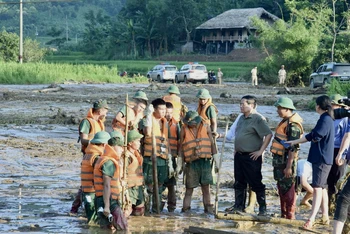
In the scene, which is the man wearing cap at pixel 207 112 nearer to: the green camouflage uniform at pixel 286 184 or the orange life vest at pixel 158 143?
the orange life vest at pixel 158 143

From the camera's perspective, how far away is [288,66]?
2023 inches

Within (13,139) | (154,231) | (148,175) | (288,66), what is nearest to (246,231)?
(154,231)

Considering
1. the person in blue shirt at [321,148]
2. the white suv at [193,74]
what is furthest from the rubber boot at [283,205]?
the white suv at [193,74]

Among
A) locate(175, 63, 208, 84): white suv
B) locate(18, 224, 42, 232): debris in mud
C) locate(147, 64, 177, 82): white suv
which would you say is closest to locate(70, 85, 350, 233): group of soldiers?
locate(18, 224, 42, 232): debris in mud

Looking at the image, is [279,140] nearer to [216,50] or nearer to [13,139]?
[13,139]

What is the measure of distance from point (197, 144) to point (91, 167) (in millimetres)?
1859

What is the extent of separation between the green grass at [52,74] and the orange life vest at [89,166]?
130ft

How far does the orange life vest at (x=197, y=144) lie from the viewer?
1075cm

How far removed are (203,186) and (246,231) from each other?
140 centimetres

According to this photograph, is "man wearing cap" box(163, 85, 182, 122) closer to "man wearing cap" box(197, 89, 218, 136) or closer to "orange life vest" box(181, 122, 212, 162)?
"man wearing cap" box(197, 89, 218, 136)

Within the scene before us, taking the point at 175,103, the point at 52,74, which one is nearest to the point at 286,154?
the point at 175,103

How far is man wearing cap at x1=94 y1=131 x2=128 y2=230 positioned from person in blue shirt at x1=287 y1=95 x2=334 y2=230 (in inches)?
87.7

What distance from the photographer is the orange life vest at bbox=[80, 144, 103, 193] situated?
9.41m

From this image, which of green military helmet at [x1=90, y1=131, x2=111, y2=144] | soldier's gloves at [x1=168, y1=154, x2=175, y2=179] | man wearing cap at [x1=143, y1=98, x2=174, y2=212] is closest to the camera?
green military helmet at [x1=90, y1=131, x2=111, y2=144]
